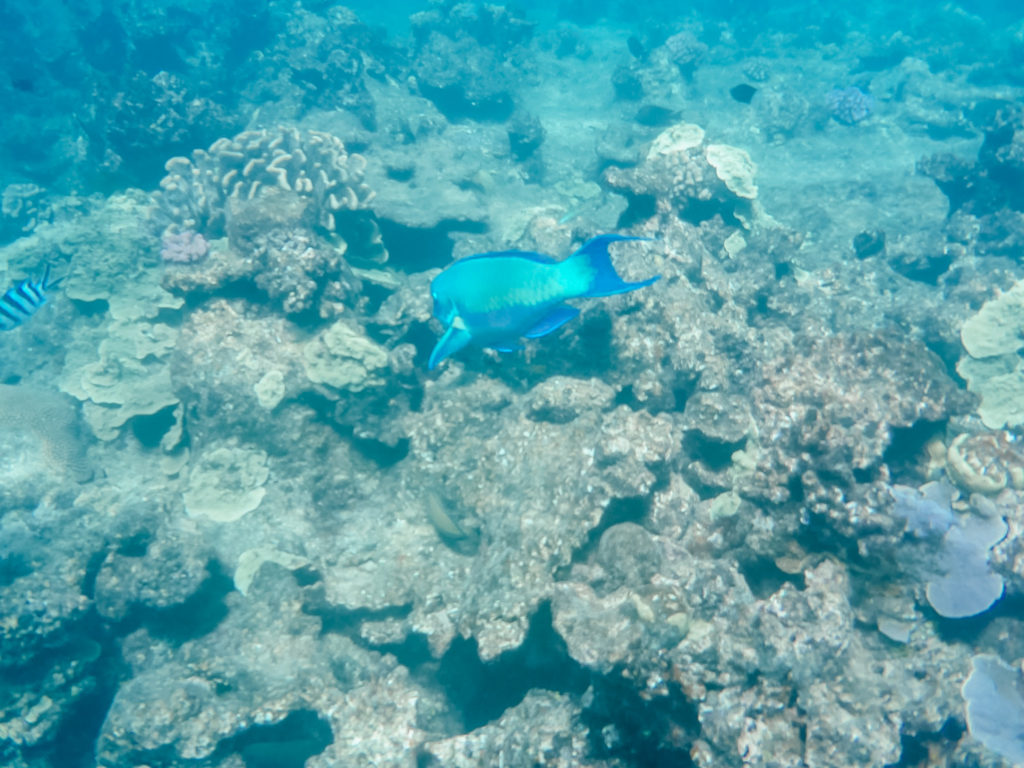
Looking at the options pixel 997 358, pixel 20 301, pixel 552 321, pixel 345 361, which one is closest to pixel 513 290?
pixel 552 321

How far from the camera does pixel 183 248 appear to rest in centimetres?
804

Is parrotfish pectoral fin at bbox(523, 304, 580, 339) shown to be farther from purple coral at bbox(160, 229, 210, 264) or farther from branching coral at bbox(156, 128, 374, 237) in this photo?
purple coral at bbox(160, 229, 210, 264)

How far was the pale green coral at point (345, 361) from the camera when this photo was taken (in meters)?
5.84

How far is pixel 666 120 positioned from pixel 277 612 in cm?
1507

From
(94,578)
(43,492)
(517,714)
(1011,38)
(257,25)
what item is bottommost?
(517,714)

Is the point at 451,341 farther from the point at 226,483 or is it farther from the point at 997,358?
the point at 997,358

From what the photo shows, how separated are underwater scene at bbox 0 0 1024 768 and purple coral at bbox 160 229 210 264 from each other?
10 centimetres

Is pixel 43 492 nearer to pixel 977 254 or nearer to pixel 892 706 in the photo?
pixel 892 706

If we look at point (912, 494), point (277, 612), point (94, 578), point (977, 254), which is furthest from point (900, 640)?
point (977, 254)

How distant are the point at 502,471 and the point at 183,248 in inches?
252

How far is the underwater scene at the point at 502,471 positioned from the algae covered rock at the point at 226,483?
3 cm

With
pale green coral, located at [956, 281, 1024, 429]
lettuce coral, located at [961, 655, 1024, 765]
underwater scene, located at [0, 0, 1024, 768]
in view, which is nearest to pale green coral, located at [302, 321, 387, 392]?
underwater scene, located at [0, 0, 1024, 768]

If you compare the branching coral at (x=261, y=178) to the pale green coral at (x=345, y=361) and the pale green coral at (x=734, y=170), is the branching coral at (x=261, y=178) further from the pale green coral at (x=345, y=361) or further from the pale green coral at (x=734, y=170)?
the pale green coral at (x=734, y=170)

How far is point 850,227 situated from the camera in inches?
427
